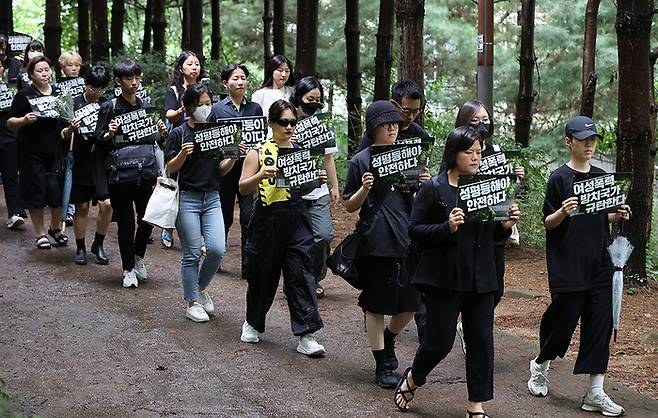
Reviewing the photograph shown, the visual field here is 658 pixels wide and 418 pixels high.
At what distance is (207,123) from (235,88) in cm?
126

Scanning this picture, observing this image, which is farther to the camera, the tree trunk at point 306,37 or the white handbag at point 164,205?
the tree trunk at point 306,37

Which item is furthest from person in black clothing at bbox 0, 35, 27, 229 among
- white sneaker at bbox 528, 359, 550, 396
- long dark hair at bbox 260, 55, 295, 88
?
white sneaker at bbox 528, 359, 550, 396

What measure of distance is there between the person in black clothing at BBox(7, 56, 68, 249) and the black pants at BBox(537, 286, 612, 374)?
6.78m

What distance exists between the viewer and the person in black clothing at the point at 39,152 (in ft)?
39.5

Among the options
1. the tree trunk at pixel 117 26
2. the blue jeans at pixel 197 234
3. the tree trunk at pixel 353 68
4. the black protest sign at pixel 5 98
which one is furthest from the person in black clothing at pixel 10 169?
the tree trunk at pixel 117 26

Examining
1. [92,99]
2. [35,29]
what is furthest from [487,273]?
[35,29]

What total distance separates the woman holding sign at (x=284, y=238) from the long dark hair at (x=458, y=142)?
1611mm

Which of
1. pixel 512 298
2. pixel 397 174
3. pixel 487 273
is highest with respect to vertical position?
pixel 397 174

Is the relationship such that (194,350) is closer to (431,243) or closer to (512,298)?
(431,243)

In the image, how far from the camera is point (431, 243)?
659cm

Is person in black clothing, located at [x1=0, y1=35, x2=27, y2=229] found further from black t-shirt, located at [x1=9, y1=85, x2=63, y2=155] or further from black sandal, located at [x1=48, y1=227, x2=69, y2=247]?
black sandal, located at [x1=48, y1=227, x2=69, y2=247]

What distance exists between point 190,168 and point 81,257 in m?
3.17

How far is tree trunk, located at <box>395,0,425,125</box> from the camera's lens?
11734mm

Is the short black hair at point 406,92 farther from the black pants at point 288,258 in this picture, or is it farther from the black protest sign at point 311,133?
the black pants at point 288,258
